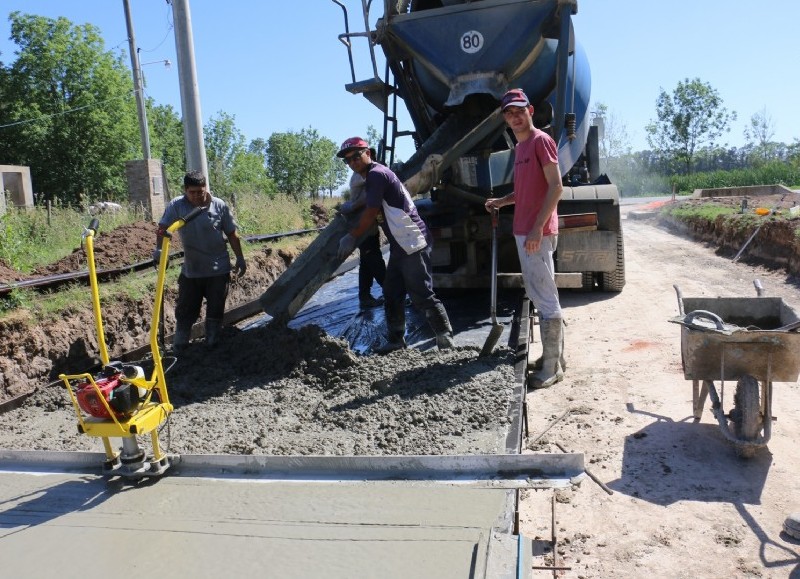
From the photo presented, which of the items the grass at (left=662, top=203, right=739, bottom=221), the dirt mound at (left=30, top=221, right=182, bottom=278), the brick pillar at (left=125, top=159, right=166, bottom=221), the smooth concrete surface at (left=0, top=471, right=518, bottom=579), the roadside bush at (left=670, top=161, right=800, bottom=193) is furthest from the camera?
the roadside bush at (left=670, top=161, right=800, bottom=193)

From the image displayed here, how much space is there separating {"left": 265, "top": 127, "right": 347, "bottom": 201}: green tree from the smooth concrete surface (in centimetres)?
4532

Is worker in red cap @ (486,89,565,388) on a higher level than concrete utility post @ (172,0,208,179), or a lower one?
lower

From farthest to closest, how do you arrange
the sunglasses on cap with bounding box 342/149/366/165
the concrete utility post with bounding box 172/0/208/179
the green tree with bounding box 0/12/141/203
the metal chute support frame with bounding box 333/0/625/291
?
1. the green tree with bounding box 0/12/141/203
2. the concrete utility post with bounding box 172/0/208/179
3. the metal chute support frame with bounding box 333/0/625/291
4. the sunglasses on cap with bounding box 342/149/366/165

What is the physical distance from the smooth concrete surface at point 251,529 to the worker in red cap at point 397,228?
7.82 ft

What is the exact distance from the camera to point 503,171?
20.6ft

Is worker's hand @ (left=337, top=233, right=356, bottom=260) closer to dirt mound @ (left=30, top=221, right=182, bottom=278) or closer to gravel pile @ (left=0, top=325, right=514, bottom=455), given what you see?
gravel pile @ (left=0, top=325, right=514, bottom=455)

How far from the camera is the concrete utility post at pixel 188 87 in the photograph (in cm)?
807

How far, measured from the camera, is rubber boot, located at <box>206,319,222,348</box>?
204 inches

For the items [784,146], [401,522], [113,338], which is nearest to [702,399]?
[401,522]

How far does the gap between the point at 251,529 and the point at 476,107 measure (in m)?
5.10

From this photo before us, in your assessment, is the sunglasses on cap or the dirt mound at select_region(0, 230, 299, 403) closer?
the sunglasses on cap

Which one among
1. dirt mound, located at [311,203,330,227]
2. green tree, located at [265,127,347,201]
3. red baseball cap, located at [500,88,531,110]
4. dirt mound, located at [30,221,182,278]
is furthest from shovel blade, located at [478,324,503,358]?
green tree, located at [265,127,347,201]

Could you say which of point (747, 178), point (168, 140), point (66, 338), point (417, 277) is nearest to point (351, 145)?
point (417, 277)

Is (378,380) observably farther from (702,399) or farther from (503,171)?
(503,171)
